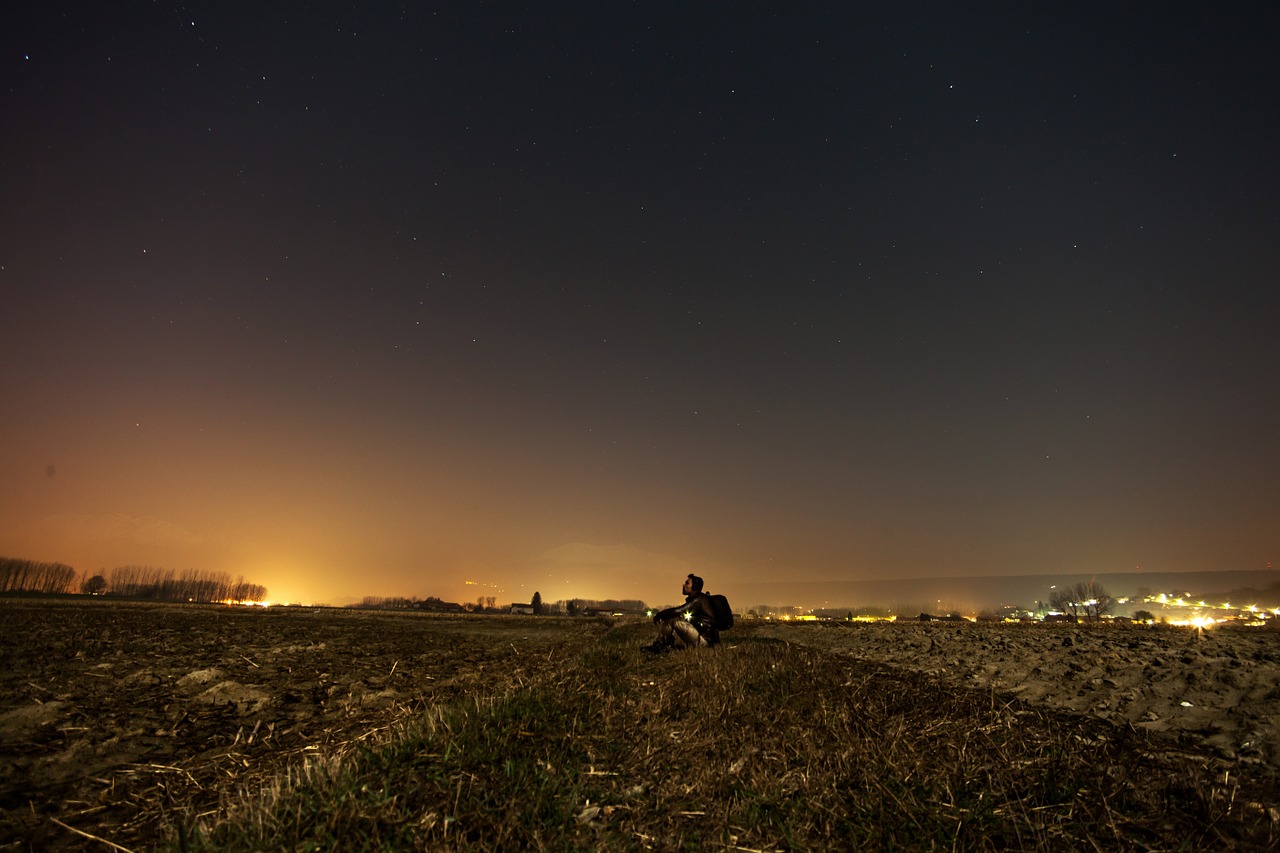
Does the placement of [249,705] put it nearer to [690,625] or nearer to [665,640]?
[665,640]

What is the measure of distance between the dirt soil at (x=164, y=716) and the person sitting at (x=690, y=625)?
3.08m

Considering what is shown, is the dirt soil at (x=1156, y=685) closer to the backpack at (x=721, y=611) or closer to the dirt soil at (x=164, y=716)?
the backpack at (x=721, y=611)

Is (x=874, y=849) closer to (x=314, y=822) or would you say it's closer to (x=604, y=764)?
(x=604, y=764)

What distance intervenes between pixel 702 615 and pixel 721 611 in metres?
0.56

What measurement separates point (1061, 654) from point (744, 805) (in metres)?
10.5

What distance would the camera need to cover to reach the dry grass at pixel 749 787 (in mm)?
3396

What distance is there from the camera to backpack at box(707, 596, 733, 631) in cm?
1301

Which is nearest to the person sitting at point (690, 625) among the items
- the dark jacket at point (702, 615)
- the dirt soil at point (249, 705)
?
the dark jacket at point (702, 615)

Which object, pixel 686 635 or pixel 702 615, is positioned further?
pixel 686 635

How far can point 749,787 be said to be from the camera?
167 inches

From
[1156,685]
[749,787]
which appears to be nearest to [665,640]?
[1156,685]

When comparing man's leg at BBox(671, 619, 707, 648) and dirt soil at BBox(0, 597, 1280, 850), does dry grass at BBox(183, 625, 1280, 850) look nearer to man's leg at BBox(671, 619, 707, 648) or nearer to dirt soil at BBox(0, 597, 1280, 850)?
dirt soil at BBox(0, 597, 1280, 850)

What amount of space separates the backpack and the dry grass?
6.63 m

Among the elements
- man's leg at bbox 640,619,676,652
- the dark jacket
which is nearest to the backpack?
the dark jacket
